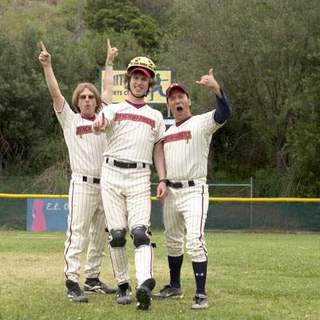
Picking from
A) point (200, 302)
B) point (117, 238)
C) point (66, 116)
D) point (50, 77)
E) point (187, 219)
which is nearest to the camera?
point (200, 302)

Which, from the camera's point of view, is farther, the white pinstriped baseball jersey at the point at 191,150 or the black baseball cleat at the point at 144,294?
the white pinstriped baseball jersey at the point at 191,150

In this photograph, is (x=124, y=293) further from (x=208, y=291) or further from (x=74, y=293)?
(x=208, y=291)

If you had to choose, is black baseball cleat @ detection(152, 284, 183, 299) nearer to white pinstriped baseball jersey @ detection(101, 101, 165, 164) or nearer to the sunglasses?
white pinstriped baseball jersey @ detection(101, 101, 165, 164)

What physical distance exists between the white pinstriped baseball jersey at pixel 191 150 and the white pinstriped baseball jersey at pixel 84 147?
0.70m

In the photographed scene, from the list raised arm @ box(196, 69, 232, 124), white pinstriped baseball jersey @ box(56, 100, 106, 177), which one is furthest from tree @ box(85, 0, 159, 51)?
raised arm @ box(196, 69, 232, 124)

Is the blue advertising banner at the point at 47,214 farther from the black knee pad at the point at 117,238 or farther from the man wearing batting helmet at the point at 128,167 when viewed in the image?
the black knee pad at the point at 117,238

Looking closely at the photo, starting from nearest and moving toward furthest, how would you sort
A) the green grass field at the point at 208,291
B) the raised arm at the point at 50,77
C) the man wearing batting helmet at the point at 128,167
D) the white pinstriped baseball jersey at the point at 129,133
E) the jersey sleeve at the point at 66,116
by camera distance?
the green grass field at the point at 208,291 → the man wearing batting helmet at the point at 128,167 → the white pinstriped baseball jersey at the point at 129,133 → the raised arm at the point at 50,77 → the jersey sleeve at the point at 66,116

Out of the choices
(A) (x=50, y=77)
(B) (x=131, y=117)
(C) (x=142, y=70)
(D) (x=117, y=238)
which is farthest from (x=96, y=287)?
(C) (x=142, y=70)

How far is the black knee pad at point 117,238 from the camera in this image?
21.4 ft

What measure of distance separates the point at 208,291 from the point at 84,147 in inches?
74.3

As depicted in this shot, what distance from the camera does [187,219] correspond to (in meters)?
6.63

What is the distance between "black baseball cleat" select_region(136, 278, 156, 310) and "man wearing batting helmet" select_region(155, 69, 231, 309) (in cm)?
45

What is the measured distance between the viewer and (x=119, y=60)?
3847 cm

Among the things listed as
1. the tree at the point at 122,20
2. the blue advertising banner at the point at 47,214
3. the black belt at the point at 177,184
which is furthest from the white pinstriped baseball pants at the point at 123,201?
the tree at the point at 122,20
